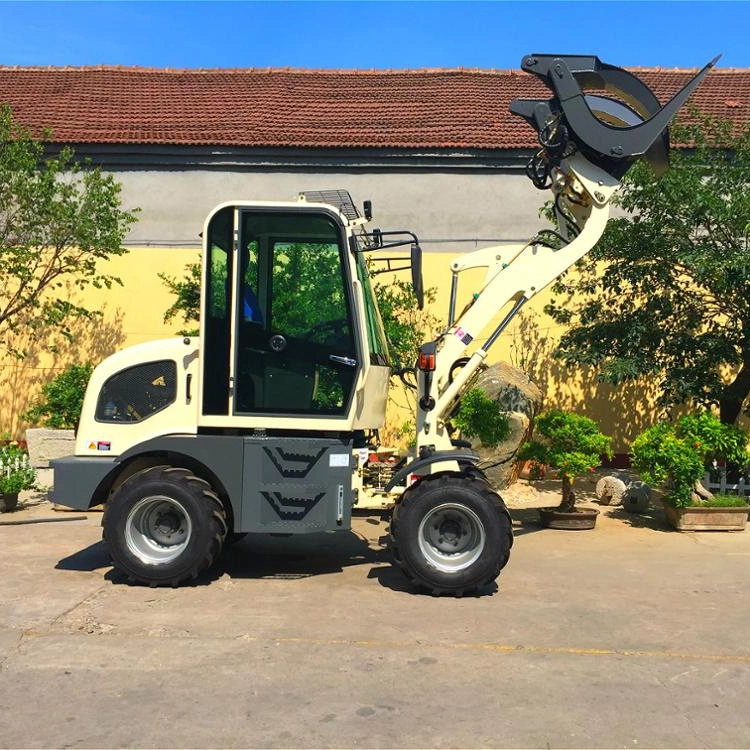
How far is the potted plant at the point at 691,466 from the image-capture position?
8.54m

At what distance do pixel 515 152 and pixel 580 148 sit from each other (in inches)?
273

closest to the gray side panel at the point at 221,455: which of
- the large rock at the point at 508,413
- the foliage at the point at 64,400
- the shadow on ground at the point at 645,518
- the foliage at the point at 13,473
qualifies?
the foliage at the point at 13,473

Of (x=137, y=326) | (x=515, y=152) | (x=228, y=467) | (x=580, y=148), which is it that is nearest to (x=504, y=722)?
(x=228, y=467)

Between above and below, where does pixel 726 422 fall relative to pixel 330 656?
above

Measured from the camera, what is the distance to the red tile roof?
1349 cm

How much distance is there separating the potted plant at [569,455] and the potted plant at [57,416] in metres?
5.87

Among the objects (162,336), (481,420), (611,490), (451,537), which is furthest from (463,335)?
(162,336)

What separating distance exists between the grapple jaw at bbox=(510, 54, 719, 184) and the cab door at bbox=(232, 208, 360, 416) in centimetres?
206

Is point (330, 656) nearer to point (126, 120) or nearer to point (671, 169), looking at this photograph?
point (671, 169)

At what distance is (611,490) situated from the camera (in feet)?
33.1

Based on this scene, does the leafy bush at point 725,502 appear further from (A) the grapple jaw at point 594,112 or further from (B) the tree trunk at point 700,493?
(A) the grapple jaw at point 594,112

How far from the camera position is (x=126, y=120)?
14211 millimetres

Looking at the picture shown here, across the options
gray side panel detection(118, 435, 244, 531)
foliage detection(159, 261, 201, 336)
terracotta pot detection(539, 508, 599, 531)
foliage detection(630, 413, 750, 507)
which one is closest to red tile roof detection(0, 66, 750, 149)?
foliage detection(159, 261, 201, 336)

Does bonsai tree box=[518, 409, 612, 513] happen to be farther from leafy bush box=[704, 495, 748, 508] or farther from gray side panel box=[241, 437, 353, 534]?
gray side panel box=[241, 437, 353, 534]
